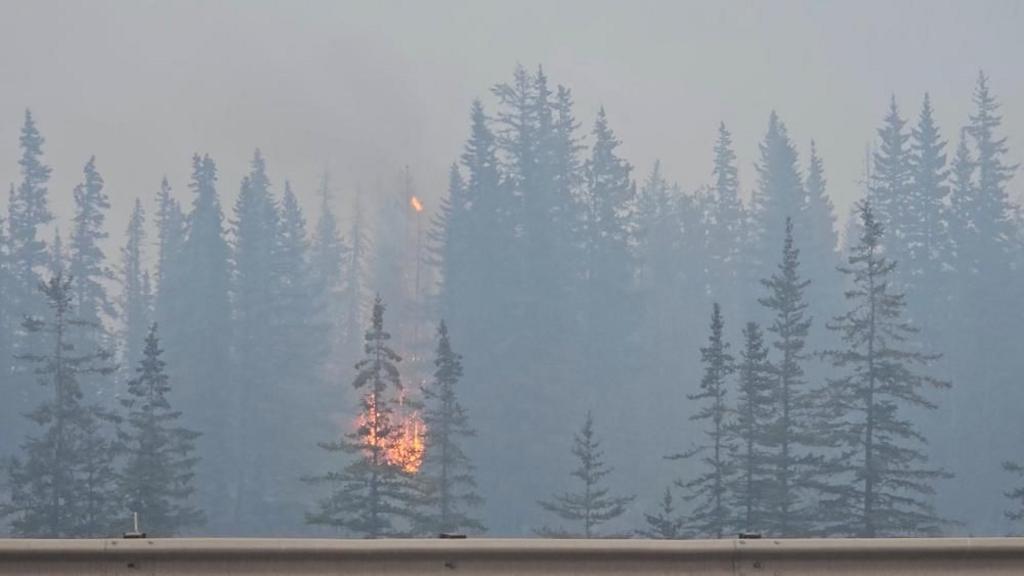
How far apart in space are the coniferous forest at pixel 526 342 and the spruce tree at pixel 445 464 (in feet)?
0.98

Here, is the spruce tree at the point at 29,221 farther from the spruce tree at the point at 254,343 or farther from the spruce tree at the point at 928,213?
the spruce tree at the point at 928,213

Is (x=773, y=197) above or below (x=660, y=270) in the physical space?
above

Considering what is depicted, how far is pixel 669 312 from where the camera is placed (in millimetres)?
97438

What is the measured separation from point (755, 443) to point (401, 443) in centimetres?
1866

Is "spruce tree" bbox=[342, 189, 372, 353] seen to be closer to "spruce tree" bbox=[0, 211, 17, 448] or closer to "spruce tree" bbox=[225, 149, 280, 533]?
"spruce tree" bbox=[225, 149, 280, 533]

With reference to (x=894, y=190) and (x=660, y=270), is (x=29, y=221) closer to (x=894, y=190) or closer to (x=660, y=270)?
(x=660, y=270)

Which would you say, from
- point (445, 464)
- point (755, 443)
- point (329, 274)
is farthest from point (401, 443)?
point (329, 274)

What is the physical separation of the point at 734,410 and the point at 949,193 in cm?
3916

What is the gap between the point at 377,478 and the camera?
6619 centimetres

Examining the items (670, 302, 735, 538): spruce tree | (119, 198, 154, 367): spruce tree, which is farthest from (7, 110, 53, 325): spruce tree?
(670, 302, 735, 538): spruce tree

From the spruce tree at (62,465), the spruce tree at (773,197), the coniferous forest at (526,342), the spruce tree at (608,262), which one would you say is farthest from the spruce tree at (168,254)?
the spruce tree at (773,197)

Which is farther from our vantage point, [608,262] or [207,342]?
[608,262]

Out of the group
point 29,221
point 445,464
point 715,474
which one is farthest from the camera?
point 29,221

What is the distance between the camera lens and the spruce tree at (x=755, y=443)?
66562 mm
